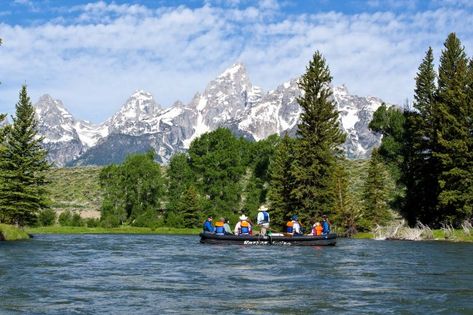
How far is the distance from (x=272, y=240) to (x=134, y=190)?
43.5 metres

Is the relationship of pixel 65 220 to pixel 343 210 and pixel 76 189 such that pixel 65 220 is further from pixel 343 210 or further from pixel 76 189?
pixel 76 189

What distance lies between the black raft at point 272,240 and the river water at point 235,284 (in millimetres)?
9762

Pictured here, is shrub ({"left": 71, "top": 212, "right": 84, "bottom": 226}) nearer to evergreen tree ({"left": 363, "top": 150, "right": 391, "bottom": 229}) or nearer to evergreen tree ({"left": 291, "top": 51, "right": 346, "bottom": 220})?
evergreen tree ({"left": 291, "top": 51, "right": 346, "bottom": 220})

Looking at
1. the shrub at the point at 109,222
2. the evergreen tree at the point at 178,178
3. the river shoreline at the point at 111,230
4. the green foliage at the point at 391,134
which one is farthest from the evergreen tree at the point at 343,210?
the shrub at the point at 109,222

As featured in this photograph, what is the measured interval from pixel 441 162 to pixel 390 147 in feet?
90.4

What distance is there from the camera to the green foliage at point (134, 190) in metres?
85.2

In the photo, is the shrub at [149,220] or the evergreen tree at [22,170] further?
the shrub at [149,220]

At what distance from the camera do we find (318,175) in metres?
62.7

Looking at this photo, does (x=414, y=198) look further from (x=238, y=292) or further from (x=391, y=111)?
(x=238, y=292)

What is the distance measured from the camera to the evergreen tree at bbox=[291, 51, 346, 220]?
2427 inches

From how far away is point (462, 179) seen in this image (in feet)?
173

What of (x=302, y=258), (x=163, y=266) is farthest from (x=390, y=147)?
(x=163, y=266)

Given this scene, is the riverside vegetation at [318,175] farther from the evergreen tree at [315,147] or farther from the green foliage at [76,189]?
the green foliage at [76,189]

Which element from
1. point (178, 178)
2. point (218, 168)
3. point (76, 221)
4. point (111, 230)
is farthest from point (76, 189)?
point (111, 230)
